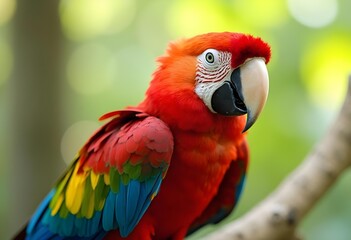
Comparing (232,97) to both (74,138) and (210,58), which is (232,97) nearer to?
(210,58)

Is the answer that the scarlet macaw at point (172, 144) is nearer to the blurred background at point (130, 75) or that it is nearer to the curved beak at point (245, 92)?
the curved beak at point (245, 92)

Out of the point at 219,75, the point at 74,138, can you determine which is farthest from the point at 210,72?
the point at 74,138

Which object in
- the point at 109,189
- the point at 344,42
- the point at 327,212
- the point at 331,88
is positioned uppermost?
the point at 344,42

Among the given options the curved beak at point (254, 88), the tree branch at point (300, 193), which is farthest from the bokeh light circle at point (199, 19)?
the curved beak at point (254, 88)

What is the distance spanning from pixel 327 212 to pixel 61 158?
1.03 metres

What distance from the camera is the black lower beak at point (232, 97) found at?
1.06 meters

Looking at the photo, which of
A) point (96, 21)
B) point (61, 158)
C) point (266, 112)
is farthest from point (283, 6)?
point (61, 158)

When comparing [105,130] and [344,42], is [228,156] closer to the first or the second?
[105,130]

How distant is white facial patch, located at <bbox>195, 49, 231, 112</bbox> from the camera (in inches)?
42.4

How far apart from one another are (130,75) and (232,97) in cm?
122

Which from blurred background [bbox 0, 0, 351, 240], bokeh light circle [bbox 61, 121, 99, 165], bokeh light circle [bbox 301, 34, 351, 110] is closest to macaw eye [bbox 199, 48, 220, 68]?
blurred background [bbox 0, 0, 351, 240]

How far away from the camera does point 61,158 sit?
1901mm

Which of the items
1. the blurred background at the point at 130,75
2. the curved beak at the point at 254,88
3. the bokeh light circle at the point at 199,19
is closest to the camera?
the curved beak at the point at 254,88

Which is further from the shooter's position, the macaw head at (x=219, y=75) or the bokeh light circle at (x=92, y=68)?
the bokeh light circle at (x=92, y=68)
